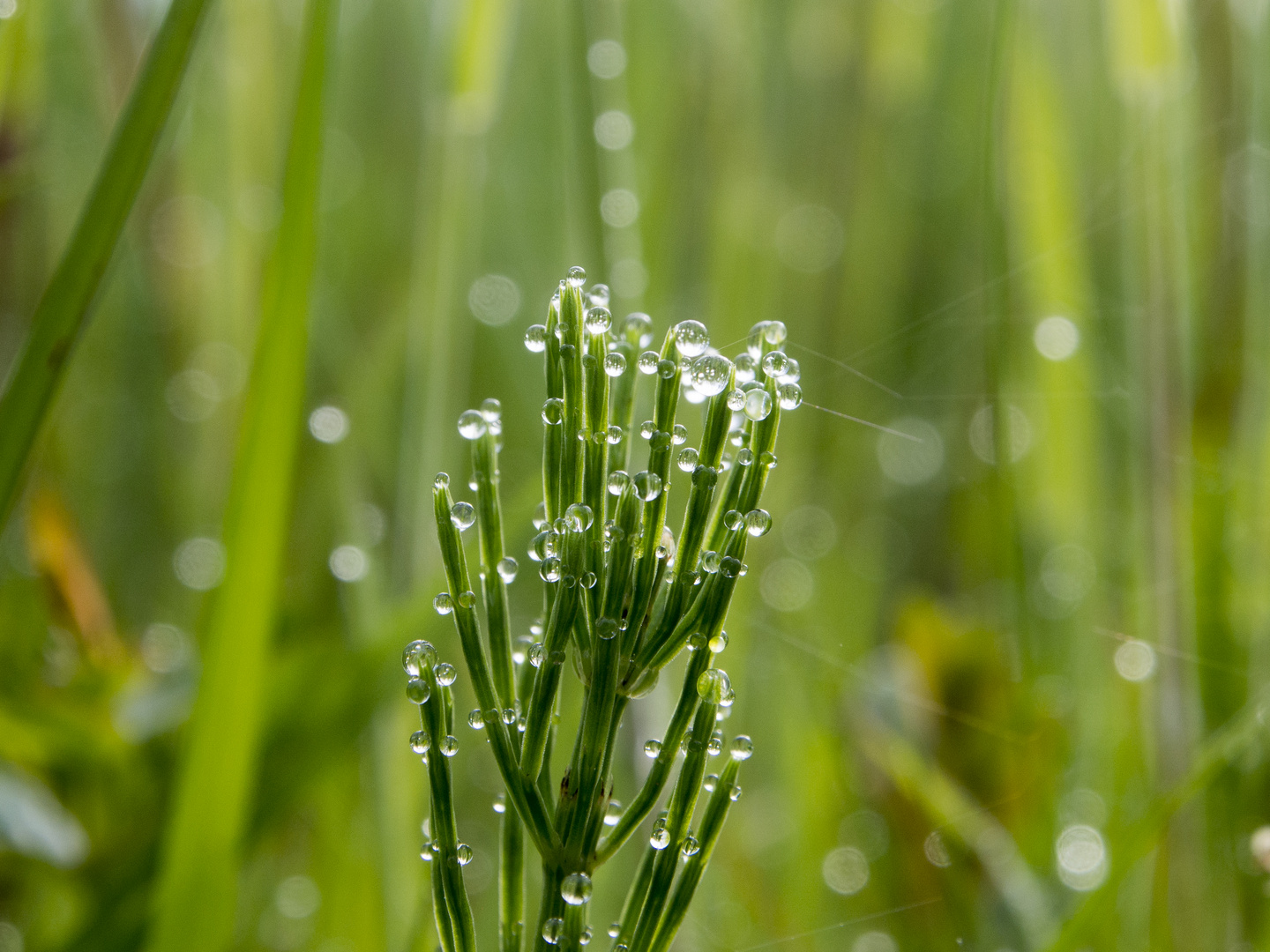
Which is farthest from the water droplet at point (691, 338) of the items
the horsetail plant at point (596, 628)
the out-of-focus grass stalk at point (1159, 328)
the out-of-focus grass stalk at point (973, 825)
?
the out-of-focus grass stalk at point (1159, 328)

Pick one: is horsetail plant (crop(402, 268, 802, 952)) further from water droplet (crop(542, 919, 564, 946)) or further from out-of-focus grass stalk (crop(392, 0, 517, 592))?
out-of-focus grass stalk (crop(392, 0, 517, 592))

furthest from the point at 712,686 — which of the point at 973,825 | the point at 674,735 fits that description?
the point at 973,825

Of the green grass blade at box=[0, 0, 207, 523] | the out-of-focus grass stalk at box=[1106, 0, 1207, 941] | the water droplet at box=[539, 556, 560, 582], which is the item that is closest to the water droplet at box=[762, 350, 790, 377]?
the water droplet at box=[539, 556, 560, 582]

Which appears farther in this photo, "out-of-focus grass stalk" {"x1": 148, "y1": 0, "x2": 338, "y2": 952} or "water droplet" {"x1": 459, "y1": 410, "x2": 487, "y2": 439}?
"out-of-focus grass stalk" {"x1": 148, "y1": 0, "x2": 338, "y2": 952}

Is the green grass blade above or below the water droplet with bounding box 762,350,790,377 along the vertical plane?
above

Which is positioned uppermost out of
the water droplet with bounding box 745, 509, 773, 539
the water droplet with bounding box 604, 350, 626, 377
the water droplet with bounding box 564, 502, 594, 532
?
the water droplet with bounding box 604, 350, 626, 377

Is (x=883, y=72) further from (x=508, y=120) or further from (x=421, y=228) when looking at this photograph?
(x=421, y=228)

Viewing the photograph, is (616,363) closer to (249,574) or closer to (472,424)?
(472,424)

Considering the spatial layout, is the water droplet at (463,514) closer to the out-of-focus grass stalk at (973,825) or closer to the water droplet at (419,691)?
the water droplet at (419,691)
